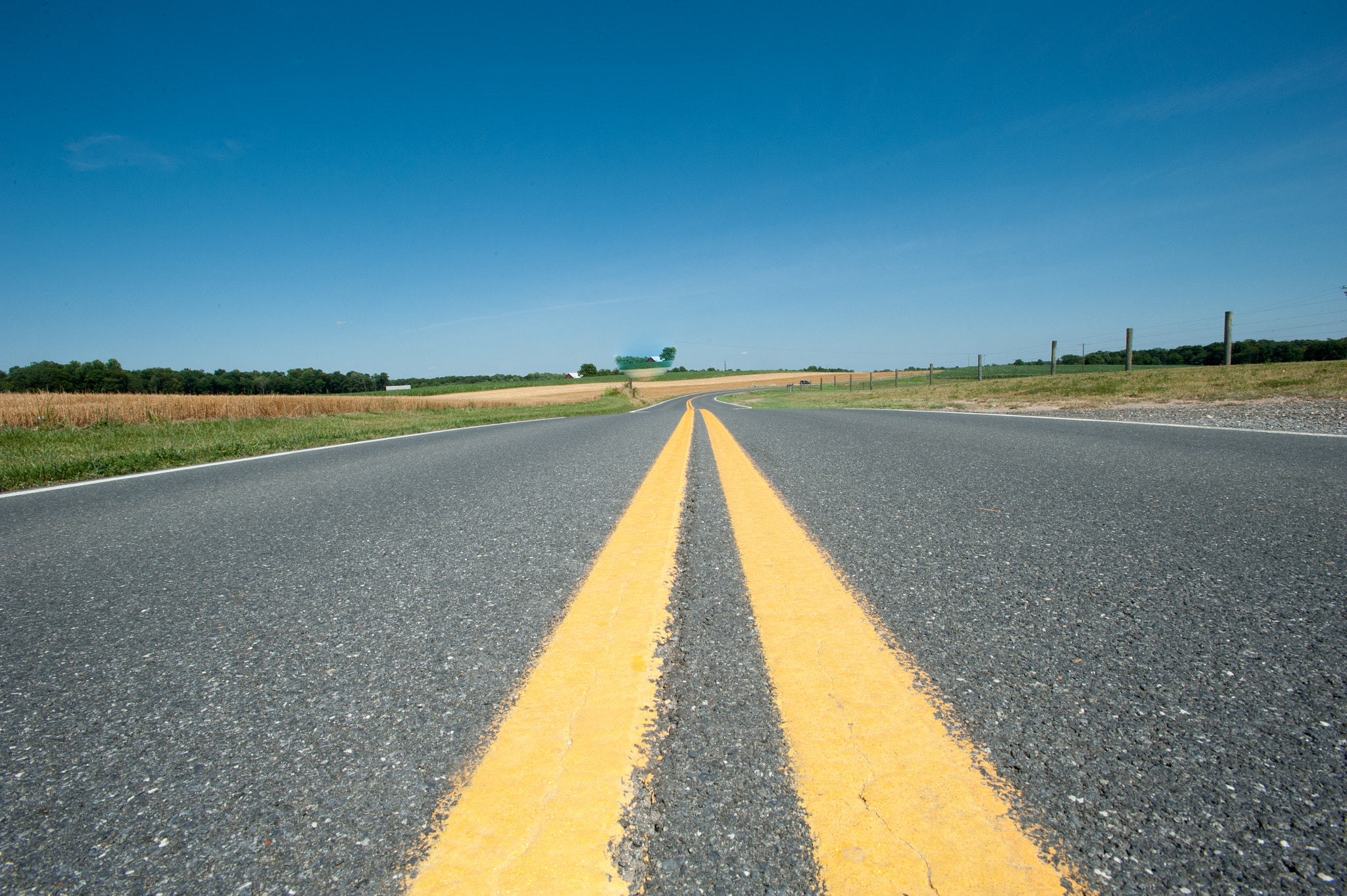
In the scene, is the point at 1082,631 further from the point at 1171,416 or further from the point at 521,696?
Result: the point at 1171,416

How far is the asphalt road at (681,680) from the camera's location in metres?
0.78

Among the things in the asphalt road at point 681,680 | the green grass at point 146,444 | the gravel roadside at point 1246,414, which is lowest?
the asphalt road at point 681,680

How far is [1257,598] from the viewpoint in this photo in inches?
60.9

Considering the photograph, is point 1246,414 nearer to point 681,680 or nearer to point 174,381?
point 681,680

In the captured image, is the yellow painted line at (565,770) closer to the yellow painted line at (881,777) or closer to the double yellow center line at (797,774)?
the double yellow center line at (797,774)

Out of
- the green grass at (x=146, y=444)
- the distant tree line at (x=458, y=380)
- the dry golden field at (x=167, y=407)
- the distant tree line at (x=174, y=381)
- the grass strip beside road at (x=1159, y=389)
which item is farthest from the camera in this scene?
the distant tree line at (x=458, y=380)

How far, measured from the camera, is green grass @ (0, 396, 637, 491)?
205 inches

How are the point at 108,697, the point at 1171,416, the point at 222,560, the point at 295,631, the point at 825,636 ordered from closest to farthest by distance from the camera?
the point at 108,697, the point at 825,636, the point at 295,631, the point at 222,560, the point at 1171,416

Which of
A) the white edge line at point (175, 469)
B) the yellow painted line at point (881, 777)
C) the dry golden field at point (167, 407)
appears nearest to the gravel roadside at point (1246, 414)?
the yellow painted line at point (881, 777)

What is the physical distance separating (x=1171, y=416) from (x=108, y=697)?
12213mm

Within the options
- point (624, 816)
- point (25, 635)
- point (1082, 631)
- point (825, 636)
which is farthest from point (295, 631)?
point (1082, 631)

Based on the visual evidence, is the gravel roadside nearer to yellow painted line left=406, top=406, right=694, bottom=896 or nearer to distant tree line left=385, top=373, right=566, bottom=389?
yellow painted line left=406, top=406, right=694, bottom=896

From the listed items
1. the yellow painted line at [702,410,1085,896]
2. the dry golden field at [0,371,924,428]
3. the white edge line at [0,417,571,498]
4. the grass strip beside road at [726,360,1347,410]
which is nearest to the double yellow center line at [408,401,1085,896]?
the yellow painted line at [702,410,1085,896]

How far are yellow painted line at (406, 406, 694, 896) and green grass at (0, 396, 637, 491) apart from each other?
19.7ft
